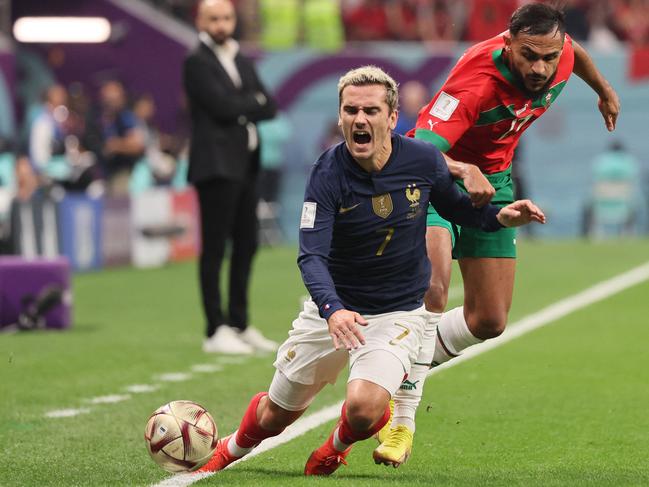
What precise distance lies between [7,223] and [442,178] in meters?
9.78

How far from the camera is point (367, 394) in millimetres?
5449

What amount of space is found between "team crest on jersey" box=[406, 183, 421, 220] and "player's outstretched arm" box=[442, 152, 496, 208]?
21 cm

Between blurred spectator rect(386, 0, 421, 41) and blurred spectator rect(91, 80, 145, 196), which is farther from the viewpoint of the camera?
blurred spectator rect(386, 0, 421, 41)

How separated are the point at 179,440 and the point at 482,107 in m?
2.05

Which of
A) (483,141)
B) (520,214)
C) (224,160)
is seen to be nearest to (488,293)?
(483,141)

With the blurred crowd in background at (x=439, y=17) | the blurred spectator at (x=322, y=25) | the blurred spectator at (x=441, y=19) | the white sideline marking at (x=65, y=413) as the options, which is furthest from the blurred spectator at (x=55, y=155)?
the white sideline marking at (x=65, y=413)

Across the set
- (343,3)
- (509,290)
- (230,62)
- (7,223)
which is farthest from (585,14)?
(509,290)

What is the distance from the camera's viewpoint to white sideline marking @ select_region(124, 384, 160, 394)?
832 centimetres

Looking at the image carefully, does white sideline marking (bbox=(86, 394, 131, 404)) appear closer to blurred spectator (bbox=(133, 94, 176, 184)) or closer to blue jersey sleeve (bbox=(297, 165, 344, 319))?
blue jersey sleeve (bbox=(297, 165, 344, 319))

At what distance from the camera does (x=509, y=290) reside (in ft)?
23.5

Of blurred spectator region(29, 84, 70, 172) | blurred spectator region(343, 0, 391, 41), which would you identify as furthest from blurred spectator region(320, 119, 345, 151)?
blurred spectator region(29, 84, 70, 172)

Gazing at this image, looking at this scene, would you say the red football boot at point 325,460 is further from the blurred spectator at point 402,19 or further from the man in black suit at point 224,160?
the blurred spectator at point 402,19

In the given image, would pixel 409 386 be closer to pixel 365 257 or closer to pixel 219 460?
pixel 365 257

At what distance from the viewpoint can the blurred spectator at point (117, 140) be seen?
19.3m
